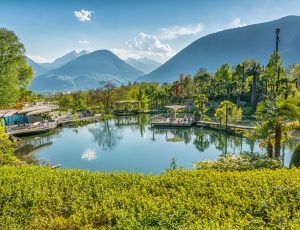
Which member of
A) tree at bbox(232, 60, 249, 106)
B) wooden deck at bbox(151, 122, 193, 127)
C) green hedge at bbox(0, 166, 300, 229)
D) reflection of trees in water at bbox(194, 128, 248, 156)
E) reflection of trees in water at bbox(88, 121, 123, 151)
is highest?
tree at bbox(232, 60, 249, 106)

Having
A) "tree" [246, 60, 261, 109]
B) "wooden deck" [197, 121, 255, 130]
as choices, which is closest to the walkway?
"wooden deck" [197, 121, 255, 130]

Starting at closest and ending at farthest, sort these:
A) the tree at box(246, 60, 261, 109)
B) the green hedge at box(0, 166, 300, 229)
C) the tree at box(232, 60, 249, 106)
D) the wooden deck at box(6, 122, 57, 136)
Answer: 1. the green hedge at box(0, 166, 300, 229)
2. the wooden deck at box(6, 122, 57, 136)
3. the tree at box(246, 60, 261, 109)
4. the tree at box(232, 60, 249, 106)

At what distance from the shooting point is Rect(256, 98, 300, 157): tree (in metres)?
13.4

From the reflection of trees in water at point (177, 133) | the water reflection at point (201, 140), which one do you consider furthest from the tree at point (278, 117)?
the reflection of trees in water at point (177, 133)

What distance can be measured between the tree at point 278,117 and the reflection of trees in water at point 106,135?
17.3 m

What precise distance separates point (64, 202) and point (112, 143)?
2462 centimetres

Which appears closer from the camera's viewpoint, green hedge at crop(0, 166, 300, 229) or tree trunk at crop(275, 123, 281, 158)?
green hedge at crop(0, 166, 300, 229)

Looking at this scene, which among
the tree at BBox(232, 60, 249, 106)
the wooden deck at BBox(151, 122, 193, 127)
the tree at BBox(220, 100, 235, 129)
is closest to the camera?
the tree at BBox(220, 100, 235, 129)

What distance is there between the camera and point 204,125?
40312 millimetres

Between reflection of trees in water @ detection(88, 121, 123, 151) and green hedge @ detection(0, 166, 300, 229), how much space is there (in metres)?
20.4

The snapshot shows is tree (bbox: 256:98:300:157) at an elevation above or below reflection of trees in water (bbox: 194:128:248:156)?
above

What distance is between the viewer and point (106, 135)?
119 ft

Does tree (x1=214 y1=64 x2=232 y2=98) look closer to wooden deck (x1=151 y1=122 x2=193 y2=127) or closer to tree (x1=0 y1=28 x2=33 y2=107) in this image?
wooden deck (x1=151 y1=122 x2=193 y2=127)

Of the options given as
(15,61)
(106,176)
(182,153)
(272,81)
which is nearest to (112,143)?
(182,153)
